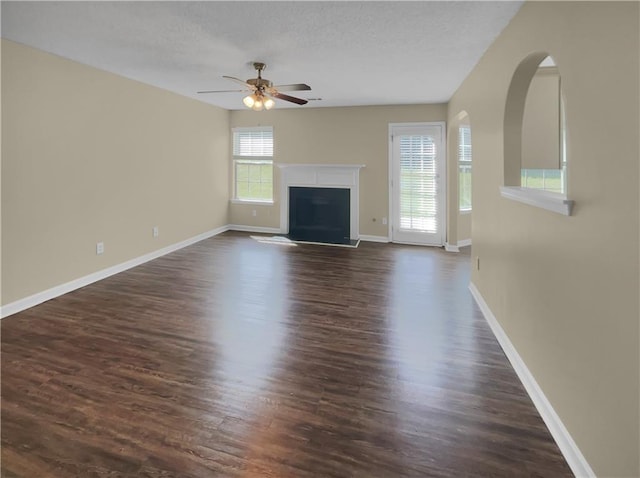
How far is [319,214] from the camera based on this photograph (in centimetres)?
714

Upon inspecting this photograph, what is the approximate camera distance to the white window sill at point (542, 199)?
174 cm

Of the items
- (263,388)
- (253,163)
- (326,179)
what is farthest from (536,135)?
(253,163)

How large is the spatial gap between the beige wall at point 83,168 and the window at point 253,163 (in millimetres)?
1285

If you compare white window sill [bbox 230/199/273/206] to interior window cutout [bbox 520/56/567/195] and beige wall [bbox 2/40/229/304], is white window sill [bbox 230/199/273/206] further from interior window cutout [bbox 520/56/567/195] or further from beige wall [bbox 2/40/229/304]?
interior window cutout [bbox 520/56/567/195]

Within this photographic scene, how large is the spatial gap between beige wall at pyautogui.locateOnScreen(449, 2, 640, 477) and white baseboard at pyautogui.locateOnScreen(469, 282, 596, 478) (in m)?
0.05

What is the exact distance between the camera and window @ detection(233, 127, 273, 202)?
24.4ft

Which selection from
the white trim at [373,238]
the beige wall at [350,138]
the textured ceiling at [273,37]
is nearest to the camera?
the textured ceiling at [273,37]

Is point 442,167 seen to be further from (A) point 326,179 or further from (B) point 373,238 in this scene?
(A) point 326,179

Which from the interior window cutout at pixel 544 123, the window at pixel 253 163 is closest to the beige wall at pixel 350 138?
the window at pixel 253 163

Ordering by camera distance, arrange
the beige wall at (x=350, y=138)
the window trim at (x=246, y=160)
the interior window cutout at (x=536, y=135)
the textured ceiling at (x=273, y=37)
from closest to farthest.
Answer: the interior window cutout at (x=536, y=135)
the textured ceiling at (x=273, y=37)
the beige wall at (x=350, y=138)
the window trim at (x=246, y=160)

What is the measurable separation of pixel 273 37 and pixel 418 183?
4007 mm

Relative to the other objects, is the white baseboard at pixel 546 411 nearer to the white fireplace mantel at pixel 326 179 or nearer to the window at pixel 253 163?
the white fireplace mantel at pixel 326 179

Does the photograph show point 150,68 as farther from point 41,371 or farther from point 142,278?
point 41,371

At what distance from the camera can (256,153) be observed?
24.7 feet
